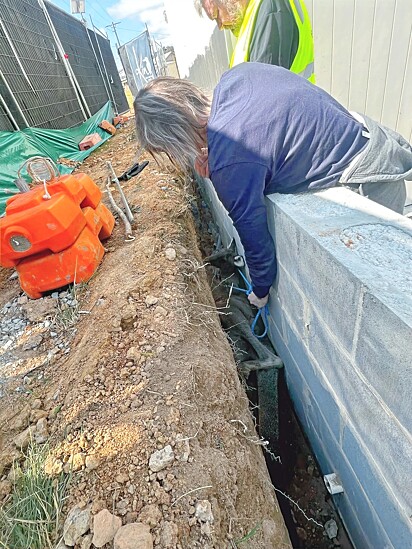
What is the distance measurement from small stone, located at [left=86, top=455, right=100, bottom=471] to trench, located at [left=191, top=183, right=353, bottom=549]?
0.98 metres

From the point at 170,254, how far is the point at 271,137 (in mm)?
1165

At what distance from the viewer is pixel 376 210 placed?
120 centimetres

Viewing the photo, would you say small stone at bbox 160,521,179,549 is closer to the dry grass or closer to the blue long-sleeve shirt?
the dry grass

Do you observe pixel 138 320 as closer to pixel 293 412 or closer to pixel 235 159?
pixel 235 159

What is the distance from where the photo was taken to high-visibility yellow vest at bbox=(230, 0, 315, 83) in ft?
6.27

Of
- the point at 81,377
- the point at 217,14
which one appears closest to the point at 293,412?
the point at 81,377

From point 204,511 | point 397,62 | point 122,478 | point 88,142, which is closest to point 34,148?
point 88,142

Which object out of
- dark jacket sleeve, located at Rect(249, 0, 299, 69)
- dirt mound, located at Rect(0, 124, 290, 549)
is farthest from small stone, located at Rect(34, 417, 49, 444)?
dark jacket sleeve, located at Rect(249, 0, 299, 69)

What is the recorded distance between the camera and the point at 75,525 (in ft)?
3.33

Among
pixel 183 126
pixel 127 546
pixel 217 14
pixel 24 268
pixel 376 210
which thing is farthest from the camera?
pixel 24 268

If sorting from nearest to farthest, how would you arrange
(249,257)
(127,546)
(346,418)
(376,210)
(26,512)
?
(127,546)
(26,512)
(376,210)
(346,418)
(249,257)

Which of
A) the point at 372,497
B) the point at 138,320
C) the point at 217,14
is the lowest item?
the point at 372,497

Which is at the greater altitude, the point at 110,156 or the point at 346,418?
the point at 346,418

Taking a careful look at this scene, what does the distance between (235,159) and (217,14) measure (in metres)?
1.40
